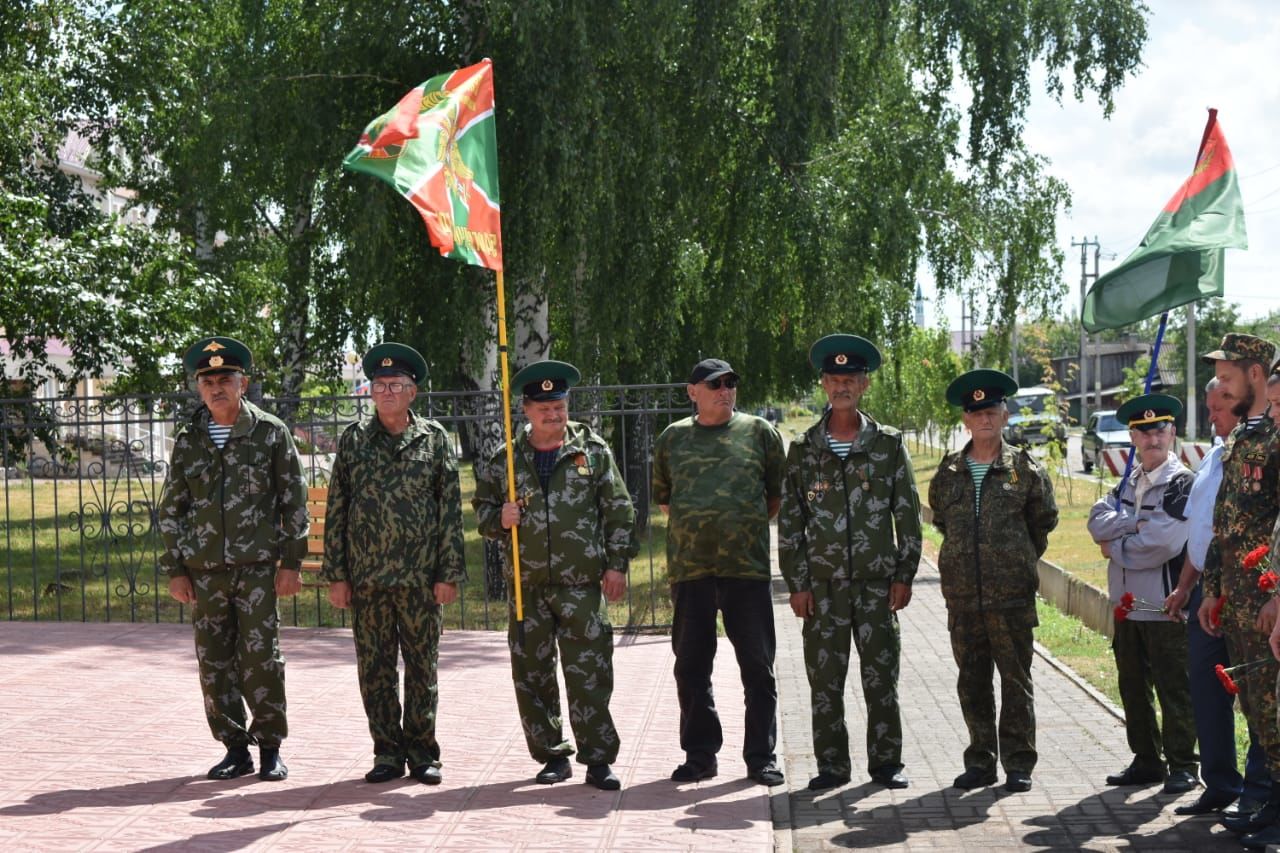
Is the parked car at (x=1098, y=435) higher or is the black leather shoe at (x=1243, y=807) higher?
the parked car at (x=1098, y=435)

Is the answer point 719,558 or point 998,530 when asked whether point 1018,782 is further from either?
point 719,558

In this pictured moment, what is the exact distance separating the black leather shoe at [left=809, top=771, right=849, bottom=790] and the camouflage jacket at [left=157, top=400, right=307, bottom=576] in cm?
253

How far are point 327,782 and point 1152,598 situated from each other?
3.81 metres

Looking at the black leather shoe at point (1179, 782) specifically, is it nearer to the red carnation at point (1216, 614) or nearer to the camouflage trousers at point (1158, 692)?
the camouflage trousers at point (1158, 692)

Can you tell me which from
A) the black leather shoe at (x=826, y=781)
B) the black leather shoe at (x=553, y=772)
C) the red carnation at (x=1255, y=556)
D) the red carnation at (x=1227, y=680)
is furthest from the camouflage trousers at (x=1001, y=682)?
the black leather shoe at (x=553, y=772)

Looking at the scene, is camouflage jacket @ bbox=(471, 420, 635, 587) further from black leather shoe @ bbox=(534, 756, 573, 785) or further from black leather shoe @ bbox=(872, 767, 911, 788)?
black leather shoe @ bbox=(872, 767, 911, 788)

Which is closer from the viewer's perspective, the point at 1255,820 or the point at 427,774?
the point at 1255,820

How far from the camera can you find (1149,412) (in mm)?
6727

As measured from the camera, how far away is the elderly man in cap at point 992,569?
6.68m

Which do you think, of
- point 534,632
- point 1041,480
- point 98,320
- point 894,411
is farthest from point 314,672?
point 894,411

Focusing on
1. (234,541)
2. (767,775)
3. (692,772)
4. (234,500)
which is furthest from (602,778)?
(234,500)

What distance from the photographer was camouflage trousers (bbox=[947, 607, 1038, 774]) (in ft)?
21.9

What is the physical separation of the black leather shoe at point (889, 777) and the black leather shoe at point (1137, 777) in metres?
0.93

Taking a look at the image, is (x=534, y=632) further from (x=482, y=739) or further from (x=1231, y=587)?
(x=1231, y=587)
